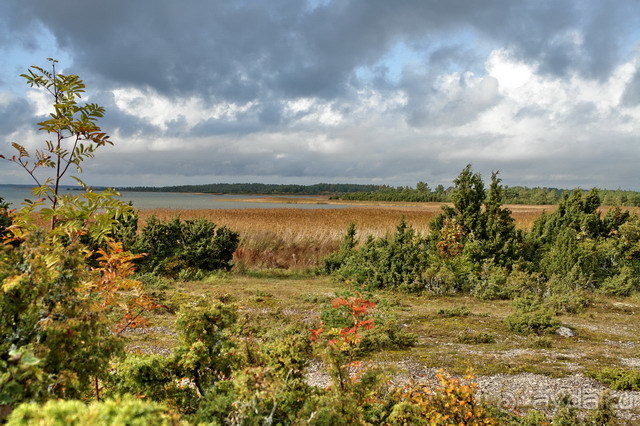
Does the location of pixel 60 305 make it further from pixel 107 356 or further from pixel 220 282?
pixel 220 282

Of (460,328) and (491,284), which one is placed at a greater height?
(491,284)

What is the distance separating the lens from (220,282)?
13.2m

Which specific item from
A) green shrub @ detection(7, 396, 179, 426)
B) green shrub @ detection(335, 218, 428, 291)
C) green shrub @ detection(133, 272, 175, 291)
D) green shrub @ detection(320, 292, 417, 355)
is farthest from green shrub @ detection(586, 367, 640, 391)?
green shrub @ detection(133, 272, 175, 291)

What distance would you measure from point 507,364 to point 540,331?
262 centimetres

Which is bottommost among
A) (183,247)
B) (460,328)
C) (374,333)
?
(460,328)

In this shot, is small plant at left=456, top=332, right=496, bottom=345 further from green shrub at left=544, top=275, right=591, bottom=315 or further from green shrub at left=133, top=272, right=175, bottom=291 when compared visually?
green shrub at left=133, top=272, right=175, bottom=291

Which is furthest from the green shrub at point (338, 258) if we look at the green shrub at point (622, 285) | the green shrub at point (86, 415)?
the green shrub at point (86, 415)

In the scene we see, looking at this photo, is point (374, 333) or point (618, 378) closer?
point (618, 378)

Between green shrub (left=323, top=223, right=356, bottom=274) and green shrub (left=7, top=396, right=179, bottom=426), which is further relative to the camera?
green shrub (left=323, top=223, right=356, bottom=274)

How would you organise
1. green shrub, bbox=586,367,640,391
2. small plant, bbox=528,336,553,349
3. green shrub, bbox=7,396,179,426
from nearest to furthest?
green shrub, bbox=7,396,179,426
green shrub, bbox=586,367,640,391
small plant, bbox=528,336,553,349

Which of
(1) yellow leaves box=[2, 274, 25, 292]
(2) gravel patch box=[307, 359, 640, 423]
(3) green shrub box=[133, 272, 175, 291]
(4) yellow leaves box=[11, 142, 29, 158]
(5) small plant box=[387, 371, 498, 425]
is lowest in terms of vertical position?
(3) green shrub box=[133, 272, 175, 291]

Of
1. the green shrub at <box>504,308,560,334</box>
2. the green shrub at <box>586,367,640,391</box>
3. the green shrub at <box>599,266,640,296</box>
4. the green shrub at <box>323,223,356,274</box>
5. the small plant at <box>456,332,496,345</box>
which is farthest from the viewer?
the green shrub at <box>323,223,356,274</box>

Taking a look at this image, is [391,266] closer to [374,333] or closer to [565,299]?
[565,299]

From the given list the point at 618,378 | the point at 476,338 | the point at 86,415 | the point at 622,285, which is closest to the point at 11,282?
the point at 86,415
